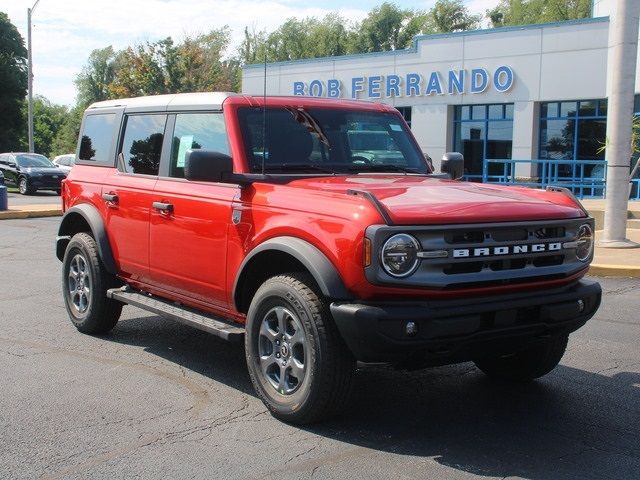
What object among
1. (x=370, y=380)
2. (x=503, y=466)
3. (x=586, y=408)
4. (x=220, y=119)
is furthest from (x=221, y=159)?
(x=586, y=408)

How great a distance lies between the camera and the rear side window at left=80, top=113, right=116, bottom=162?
704 centimetres

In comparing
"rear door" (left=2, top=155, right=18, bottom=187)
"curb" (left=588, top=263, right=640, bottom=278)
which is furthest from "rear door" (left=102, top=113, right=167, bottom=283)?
"rear door" (left=2, top=155, right=18, bottom=187)

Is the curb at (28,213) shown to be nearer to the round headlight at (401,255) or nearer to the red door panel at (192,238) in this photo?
the red door panel at (192,238)

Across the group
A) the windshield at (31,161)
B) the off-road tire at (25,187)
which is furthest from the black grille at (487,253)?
the windshield at (31,161)

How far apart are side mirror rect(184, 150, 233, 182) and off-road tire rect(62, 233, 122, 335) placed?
2090 millimetres

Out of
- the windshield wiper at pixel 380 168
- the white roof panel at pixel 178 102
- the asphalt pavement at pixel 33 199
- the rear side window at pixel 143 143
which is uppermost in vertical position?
the white roof panel at pixel 178 102

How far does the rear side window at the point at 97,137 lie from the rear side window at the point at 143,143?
10.8 inches

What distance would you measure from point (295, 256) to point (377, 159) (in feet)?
5.55

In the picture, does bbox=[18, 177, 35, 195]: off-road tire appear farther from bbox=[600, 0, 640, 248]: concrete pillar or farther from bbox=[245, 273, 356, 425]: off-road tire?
bbox=[245, 273, 356, 425]: off-road tire

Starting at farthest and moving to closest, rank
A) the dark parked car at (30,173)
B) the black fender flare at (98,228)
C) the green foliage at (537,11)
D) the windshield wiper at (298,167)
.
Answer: the green foliage at (537,11) → the dark parked car at (30,173) → the black fender flare at (98,228) → the windshield wiper at (298,167)

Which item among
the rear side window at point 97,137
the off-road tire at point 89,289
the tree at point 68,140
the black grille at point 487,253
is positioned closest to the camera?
the black grille at point 487,253

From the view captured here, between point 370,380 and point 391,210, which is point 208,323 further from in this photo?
point 391,210

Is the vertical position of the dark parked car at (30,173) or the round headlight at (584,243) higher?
the round headlight at (584,243)

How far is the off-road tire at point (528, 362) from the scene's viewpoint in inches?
211
